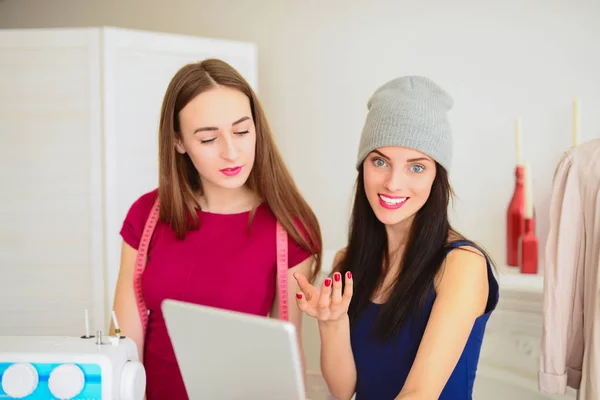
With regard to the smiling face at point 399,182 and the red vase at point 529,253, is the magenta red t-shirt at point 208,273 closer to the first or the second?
the smiling face at point 399,182

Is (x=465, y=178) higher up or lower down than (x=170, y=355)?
higher up

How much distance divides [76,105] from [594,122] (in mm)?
2115

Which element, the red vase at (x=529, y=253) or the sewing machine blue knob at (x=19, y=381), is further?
the red vase at (x=529, y=253)

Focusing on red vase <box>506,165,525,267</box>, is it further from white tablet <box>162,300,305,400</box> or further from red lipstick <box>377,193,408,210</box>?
white tablet <box>162,300,305,400</box>

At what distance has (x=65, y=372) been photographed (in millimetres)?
1127

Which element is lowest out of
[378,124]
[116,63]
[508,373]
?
[508,373]

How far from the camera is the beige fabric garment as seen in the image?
1513 millimetres

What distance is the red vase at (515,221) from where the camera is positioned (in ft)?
8.68

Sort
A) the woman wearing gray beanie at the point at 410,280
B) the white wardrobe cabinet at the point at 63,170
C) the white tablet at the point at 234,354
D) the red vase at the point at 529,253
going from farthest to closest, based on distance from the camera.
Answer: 1. the white wardrobe cabinet at the point at 63,170
2. the red vase at the point at 529,253
3. the woman wearing gray beanie at the point at 410,280
4. the white tablet at the point at 234,354

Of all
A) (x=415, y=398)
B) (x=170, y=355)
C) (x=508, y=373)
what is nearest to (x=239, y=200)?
(x=170, y=355)

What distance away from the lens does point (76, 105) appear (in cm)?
283

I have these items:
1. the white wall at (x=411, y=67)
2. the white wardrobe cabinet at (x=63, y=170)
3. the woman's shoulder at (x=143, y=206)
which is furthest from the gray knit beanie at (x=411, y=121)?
the white wardrobe cabinet at (x=63, y=170)

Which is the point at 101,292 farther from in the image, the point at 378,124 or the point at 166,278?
the point at 378,124

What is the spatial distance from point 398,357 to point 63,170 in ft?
6.27
